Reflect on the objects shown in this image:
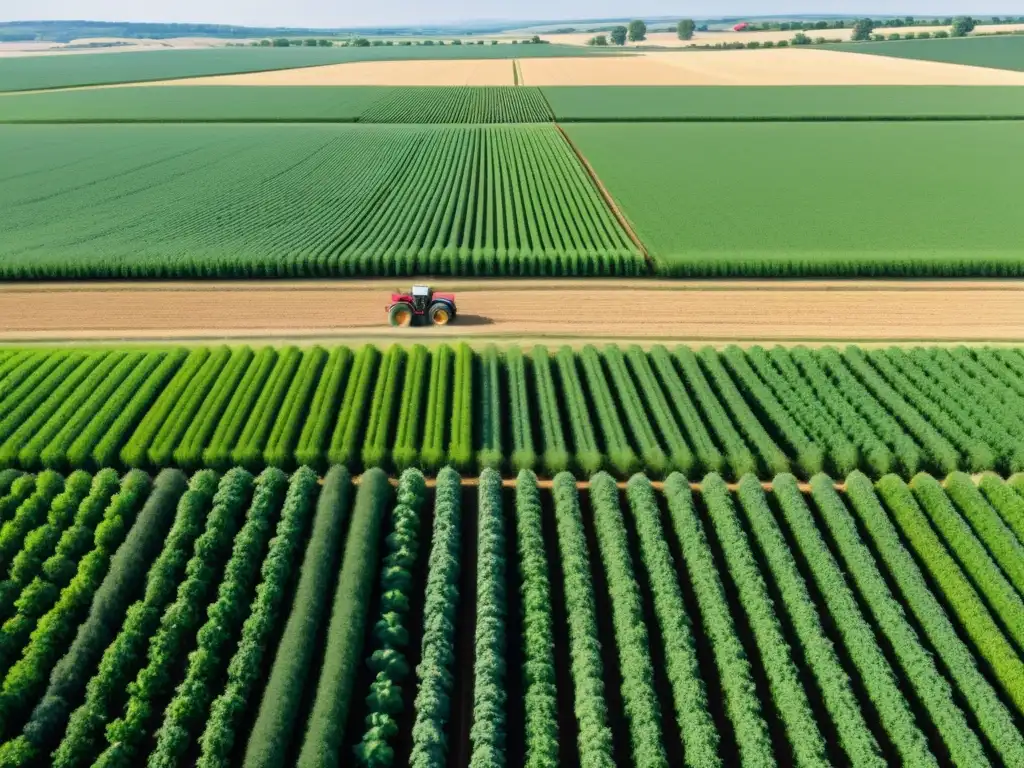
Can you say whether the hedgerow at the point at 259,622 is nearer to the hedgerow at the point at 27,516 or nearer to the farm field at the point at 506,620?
the farm field at the point at 506,620

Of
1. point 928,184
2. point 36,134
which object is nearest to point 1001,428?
point 928,184

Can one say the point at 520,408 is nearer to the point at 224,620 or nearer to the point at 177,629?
the point at 224,620

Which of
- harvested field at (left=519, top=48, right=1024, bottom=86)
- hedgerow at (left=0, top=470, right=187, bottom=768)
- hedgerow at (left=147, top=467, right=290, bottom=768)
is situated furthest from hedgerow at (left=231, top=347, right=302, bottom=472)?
harvested field at (left=519, top=48, right=1024, bottom=86)

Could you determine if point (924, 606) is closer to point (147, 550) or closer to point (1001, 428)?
point (1001, 428)

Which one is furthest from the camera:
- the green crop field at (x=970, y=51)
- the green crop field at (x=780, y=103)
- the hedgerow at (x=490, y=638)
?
the green crop field at (x=970, y=51)

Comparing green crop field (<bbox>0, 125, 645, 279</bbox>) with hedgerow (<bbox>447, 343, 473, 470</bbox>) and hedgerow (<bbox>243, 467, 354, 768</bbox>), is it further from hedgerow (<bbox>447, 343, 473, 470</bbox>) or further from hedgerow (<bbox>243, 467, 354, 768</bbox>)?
hedgerow (<bbox>243, 467, 354, 768</bbox>)

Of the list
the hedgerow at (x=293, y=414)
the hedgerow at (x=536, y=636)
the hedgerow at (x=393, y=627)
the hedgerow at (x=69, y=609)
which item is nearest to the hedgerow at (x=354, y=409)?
the hedgerow at (x=293, y=414)
